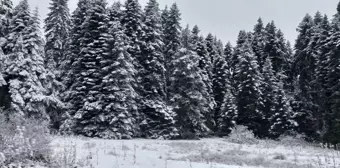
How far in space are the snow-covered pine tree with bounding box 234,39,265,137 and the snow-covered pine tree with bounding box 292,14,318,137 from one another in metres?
5.52

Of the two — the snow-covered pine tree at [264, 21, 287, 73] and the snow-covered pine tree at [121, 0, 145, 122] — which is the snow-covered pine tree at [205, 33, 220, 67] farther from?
the snow-covered pine tree at [121, 0, 145, 122]

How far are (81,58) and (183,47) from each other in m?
10.7

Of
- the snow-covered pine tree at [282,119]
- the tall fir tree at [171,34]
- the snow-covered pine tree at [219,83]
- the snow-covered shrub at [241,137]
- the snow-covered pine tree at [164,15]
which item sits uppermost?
the snow-covered pine tree at [164,15]

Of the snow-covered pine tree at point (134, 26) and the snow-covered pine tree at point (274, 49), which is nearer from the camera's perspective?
the snow-covered pine tree at point (134, 26)

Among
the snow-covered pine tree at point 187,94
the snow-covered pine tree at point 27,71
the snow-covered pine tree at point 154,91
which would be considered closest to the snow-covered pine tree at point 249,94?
the snow-covered pine tree at point 187,94

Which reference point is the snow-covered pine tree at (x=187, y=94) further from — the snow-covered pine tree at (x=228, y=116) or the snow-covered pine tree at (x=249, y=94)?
the snow-covered pine tree at (x=249, y=94)

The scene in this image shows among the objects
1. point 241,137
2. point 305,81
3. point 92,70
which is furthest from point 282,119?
point 92,70

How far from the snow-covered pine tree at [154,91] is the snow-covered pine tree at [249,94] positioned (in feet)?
42.1

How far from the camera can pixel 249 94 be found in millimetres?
40875

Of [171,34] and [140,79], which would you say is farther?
[171,34]

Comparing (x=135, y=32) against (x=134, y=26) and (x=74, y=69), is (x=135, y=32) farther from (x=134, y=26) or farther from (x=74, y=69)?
(x=74, y=69)

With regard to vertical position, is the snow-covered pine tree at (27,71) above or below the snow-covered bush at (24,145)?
above

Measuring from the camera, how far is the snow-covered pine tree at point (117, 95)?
25.2 metres

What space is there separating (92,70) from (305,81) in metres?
30.9
